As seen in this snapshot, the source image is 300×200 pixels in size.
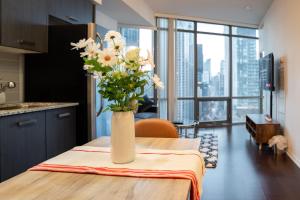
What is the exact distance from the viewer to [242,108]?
848cm

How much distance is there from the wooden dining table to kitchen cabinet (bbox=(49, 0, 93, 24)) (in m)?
2.51

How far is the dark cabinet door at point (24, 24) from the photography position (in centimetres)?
254

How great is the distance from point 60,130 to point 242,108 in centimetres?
653

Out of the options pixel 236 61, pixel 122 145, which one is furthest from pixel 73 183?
pixel 236 61

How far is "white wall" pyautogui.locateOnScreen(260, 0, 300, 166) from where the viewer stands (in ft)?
14.2

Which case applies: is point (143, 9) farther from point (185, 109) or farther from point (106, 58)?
point (106, 58)

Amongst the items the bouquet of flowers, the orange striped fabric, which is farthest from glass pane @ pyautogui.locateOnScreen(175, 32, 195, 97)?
the bouquet of flowers

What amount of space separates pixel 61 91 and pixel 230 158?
107 inches

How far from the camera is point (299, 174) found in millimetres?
3777

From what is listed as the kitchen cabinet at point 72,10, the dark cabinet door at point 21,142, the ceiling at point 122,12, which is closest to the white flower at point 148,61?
the dark cabinet door at point 21,142

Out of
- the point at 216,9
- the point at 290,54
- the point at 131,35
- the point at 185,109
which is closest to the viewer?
the point at 290,54

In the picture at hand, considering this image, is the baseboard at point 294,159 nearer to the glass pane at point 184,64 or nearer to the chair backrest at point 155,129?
the chair backrest at point 155,129

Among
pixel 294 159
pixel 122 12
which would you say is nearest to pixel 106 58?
pixel 294 159

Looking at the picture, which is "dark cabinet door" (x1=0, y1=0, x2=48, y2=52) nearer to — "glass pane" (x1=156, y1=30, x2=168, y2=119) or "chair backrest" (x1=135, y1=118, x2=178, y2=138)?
"chair backrest" (x1=135, y1=118, x2=178, y2=138)
